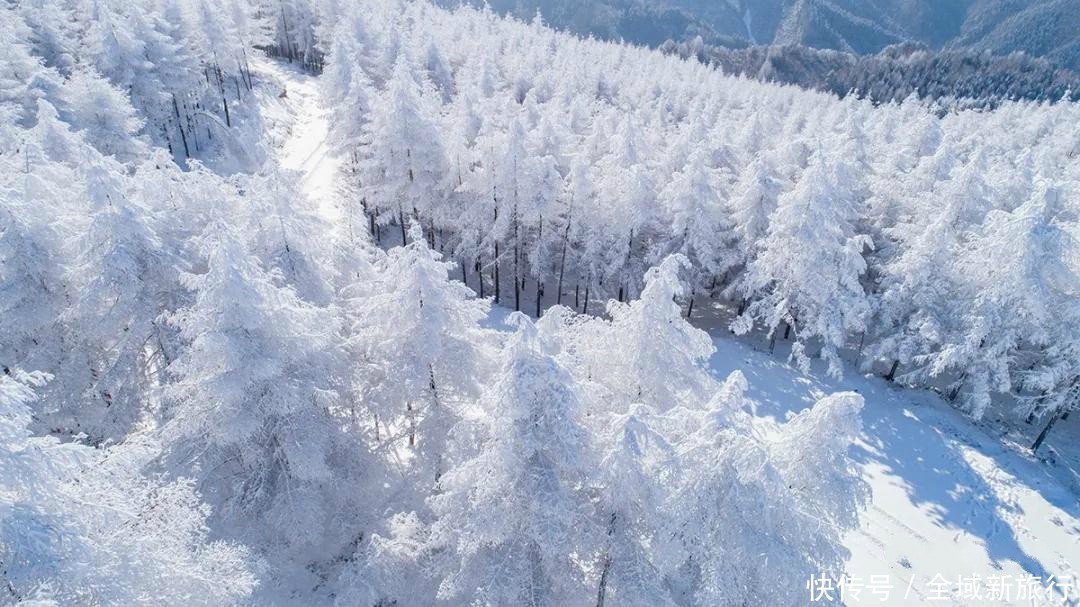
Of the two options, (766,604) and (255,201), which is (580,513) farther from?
(255,201)

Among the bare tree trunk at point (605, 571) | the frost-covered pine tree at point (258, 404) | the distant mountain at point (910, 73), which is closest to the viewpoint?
the bare tree trunk at point (605, 571)

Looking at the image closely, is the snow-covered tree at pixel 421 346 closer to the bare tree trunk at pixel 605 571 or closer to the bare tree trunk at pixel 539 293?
the bare tree trunk at pixel 605 571

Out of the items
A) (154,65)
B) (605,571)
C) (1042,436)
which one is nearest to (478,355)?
(605,571)

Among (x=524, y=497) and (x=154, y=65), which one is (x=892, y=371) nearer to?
(x=524, y=497)

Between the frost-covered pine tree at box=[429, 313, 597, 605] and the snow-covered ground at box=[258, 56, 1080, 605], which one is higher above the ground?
the frost-covered pine tree at box=[429, 313, 597, 605]

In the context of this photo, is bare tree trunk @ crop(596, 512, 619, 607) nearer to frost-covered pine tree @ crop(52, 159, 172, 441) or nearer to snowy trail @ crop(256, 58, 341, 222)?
frost-covered pine tree @ crop(52, 159, 172, 441)

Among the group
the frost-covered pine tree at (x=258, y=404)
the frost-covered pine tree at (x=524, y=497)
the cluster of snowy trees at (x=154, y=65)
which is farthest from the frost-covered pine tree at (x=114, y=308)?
the cluster of snowy trees at (x=154, y=65)

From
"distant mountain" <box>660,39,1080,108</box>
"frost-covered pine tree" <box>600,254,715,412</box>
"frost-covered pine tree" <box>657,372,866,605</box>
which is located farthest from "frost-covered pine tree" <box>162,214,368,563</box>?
"distant mountain" <box>660,39,1080,108</box>
